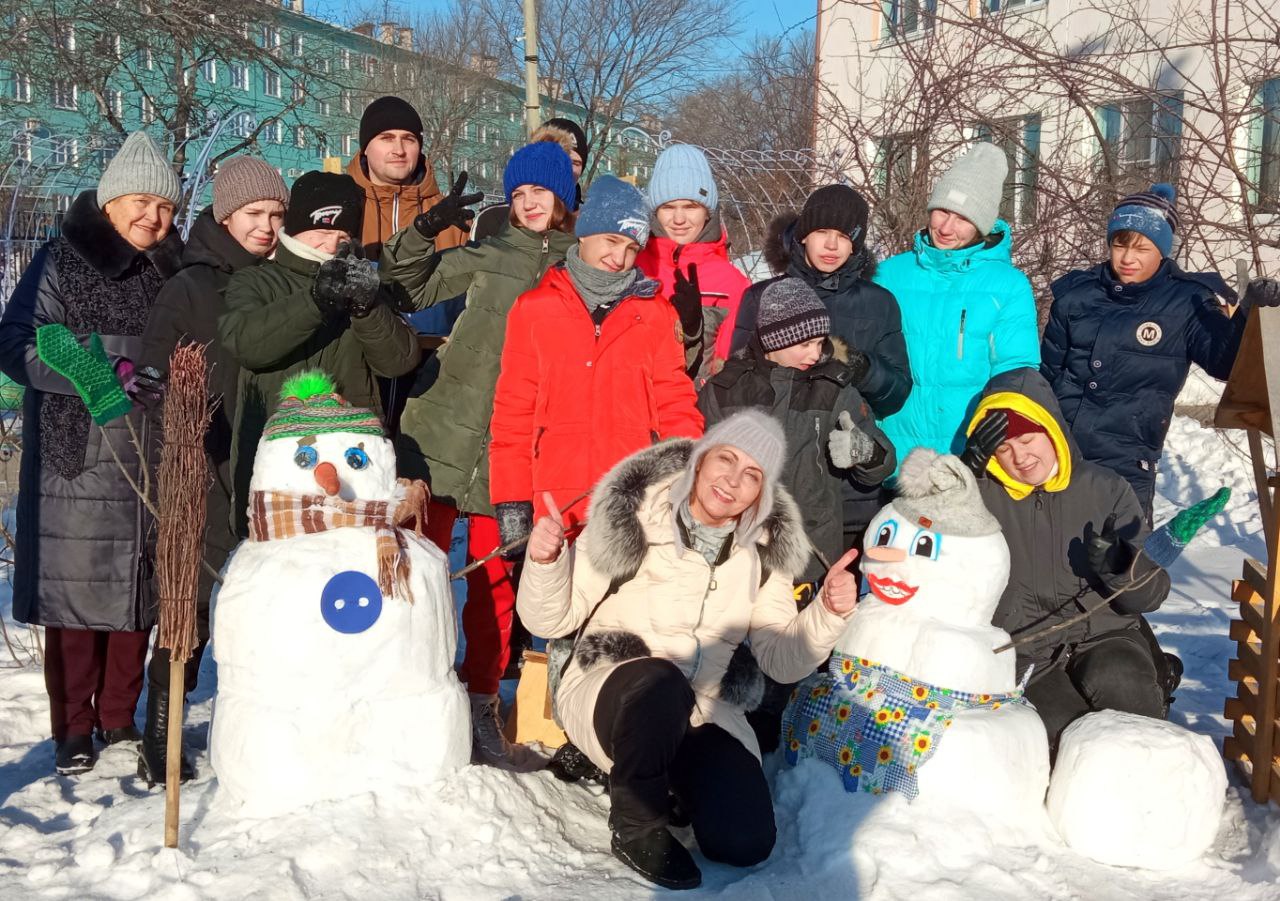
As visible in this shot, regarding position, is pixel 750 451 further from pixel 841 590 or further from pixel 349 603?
pixel 349 603

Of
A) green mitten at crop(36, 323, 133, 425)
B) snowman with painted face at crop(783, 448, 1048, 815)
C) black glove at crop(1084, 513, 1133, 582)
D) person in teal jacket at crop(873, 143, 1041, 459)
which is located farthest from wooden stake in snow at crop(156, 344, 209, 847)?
black glove at crop(1084, 513, 1133, 582)

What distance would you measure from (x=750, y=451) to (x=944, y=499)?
616 millimetres

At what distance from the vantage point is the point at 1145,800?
301cm

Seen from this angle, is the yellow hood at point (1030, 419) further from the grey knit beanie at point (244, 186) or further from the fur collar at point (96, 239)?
the fur collar at point (96, 239)

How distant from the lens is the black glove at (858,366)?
3531 millimetres

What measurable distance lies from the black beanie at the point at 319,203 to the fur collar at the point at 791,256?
1.52 metres

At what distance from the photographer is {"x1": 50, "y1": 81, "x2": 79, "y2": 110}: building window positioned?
28.8 feet

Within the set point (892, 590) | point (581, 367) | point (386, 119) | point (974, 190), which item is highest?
point (386, 119)

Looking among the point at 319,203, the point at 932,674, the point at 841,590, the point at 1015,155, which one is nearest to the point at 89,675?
the point at 319,203

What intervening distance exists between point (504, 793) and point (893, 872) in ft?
3.51

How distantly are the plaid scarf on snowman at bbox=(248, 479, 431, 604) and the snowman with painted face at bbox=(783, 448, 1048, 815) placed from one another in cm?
135

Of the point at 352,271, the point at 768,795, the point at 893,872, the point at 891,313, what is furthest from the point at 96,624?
the point at 891,313

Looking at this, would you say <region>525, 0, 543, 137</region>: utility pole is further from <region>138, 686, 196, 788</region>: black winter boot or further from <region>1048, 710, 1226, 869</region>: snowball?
<region>1048, 710, 1226, 869</region>: snowball

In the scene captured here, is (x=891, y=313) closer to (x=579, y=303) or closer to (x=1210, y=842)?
(x=579, y=303)
